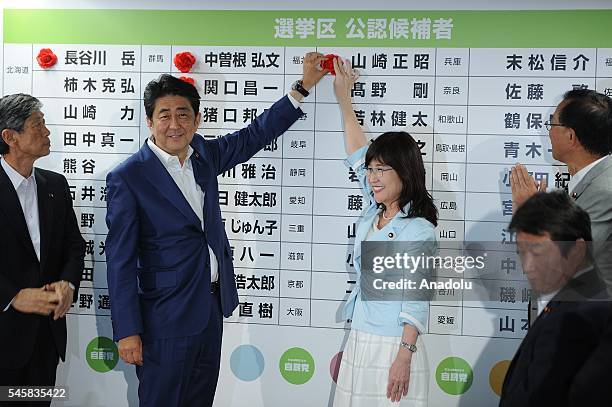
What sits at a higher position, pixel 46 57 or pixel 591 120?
pixel 46 57

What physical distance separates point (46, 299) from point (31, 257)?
0.19m

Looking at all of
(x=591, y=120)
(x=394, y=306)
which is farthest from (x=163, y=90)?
(x=591, y=120)

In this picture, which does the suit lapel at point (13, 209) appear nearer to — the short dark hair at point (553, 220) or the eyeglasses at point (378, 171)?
Result: the eyeglasses at point (378, 171)

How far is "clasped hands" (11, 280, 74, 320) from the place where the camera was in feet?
8.29

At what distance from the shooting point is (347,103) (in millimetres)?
2787

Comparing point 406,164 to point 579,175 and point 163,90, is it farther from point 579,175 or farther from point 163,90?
point 163,90

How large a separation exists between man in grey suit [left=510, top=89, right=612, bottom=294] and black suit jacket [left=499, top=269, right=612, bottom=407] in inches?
31.7

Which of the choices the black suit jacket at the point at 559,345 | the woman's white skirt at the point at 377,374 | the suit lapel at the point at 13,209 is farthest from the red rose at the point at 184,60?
the black suit jacket at the point at 559,345

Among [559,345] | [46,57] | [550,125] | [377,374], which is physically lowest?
[377,374]

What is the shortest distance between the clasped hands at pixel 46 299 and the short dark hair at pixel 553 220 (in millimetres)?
1862

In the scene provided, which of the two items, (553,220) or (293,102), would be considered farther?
(293,102)

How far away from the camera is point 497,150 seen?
276 centimetres

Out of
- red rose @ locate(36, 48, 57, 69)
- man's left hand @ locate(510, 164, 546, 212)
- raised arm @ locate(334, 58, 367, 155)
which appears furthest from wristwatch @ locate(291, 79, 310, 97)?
red rose @ locate(36, 48, 57, 69)

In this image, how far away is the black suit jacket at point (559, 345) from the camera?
139cm
